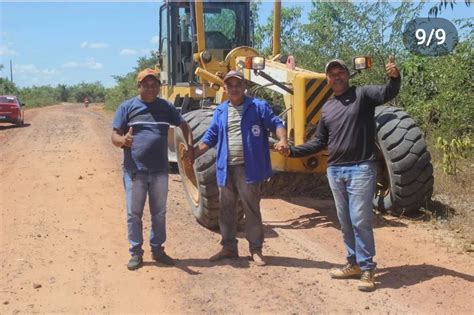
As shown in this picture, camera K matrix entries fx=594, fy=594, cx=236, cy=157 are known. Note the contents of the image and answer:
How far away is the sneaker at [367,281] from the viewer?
483cm

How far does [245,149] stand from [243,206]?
58 cm

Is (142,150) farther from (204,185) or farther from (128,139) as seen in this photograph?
(204,185)

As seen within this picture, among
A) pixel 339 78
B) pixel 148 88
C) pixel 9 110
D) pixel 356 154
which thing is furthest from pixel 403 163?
pixel 9 110

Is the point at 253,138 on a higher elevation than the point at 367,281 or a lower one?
higher

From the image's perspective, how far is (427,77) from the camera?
12.8 metres

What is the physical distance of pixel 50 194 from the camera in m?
8.56

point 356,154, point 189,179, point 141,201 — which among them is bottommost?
point 189,179

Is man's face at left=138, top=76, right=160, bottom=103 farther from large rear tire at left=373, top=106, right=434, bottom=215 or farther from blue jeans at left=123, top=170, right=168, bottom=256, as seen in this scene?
large rear tire at left=373, top=106, right=434, bottom=215

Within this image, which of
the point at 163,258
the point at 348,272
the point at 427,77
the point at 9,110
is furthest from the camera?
the point at 9,110

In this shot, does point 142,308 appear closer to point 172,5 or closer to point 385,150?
point 385,150

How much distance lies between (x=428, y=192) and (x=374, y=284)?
2439 millimetres

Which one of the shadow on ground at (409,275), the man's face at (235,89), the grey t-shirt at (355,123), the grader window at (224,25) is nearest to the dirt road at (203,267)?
the shadow on ground at (409,275)

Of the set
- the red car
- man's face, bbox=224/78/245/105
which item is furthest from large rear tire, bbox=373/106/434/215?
the red car

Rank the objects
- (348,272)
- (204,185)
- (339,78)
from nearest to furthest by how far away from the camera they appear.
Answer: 1. (339,78)
2. (348,272)
3. (204,185)
